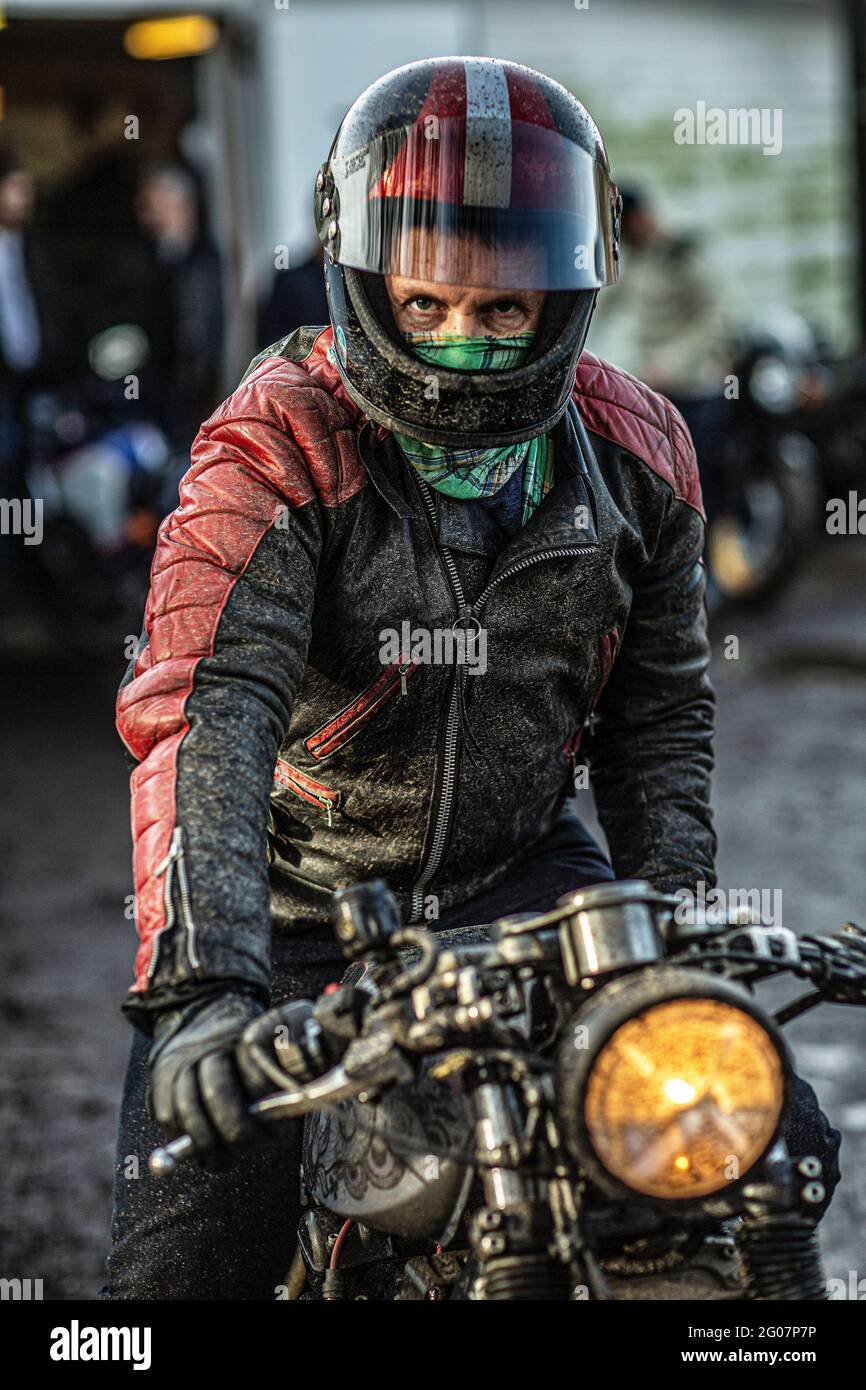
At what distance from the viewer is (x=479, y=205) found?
1.89 metres

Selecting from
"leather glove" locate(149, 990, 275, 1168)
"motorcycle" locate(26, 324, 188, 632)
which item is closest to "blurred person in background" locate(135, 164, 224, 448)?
"motorcycle" locate(26, 324, 188, 632)

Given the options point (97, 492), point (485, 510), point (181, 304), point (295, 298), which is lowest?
point (485, 510)

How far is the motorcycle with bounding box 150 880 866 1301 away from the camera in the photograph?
141cm

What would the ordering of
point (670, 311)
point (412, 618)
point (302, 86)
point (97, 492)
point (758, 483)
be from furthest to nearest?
point (302, 86) < point (670, 311) < point (758, 483) < point (97, 492) < point (412, 618)

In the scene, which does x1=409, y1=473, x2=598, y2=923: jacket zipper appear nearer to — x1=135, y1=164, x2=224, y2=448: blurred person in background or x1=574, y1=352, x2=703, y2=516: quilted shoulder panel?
x1=574, y1=352, x2=703, y2=516: quilted shoulder panel

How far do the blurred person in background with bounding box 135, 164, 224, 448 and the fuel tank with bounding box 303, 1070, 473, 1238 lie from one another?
7.92 meters

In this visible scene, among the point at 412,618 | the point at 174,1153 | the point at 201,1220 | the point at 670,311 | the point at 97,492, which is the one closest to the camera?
the point at 174,1153

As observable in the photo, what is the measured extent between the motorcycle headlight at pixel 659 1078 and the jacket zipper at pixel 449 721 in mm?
771

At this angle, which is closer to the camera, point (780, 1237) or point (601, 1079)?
point (601, 1079)

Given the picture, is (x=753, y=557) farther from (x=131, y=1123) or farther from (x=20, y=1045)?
(x=131, y=1123)

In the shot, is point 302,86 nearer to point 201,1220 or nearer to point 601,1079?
point 201,1220

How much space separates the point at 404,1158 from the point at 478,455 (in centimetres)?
82

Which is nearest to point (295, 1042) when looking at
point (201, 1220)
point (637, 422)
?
point (201, 1220)

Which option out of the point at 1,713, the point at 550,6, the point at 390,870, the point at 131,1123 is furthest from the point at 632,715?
the point at 550,6
